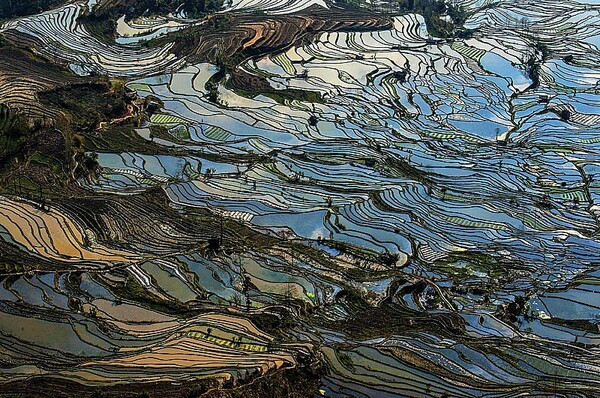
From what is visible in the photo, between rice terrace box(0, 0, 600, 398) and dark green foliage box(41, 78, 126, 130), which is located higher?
dark green foliage box(41, 78, 126, 130)

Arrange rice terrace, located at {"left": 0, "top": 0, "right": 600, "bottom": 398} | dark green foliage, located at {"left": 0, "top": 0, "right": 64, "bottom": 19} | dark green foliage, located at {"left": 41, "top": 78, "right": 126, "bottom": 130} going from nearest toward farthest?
1. rice terrace, located at {"left": 0, "top": 0, "right": 600, "bottom": 398}
2. dark green foliage, located at {"left": 41, "top": 78, "right": 126, "bottom": 130}
3. dark green foliage, located at {"left": 0, "top": 0, "right": 64, "bottom": 19}

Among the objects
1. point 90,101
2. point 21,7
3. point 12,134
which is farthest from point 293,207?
point 21,7

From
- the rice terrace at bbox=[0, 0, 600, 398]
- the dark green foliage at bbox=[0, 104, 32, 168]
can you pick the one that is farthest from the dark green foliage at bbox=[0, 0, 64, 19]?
the dark green foliage at bbox=[0, 104, 32, 168]

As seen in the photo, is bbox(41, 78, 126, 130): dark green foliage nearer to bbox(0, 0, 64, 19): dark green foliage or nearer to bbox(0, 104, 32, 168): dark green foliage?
bbox(0, 104, 32, 168): dark green foliage

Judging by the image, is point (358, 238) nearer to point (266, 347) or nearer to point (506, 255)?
point (506, 255)

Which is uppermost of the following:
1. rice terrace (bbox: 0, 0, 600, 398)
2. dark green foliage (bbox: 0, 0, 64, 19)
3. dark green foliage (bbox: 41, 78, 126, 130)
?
dark green foliage (bbox: 0, 0, 64, 19)

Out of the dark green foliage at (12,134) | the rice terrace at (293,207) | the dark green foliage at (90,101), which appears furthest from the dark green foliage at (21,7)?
the dark green foliage at (12,134)

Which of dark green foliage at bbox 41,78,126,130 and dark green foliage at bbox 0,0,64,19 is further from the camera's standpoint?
dark green foliage at bbox 0,0,64,19

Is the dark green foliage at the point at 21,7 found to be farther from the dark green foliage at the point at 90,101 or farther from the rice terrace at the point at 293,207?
the dark green foliage at the point at 90,101

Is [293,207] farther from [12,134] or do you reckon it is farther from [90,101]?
[90,101]

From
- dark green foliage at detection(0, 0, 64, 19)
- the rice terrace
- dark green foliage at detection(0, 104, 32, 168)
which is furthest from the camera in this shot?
dark green foliage at detection(0, 0, 64, 19)
